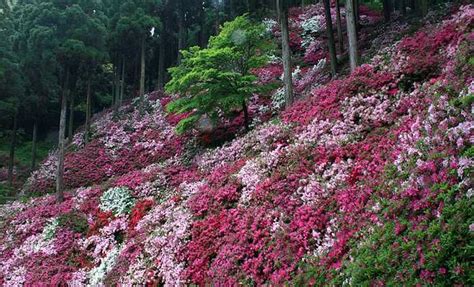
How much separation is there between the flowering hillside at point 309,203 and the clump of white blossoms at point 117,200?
7cm

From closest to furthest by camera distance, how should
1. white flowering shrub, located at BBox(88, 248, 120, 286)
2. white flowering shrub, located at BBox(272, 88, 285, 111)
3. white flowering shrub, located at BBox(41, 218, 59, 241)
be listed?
white flowering shrub, located at BBox(88, 248, 120, 286) → white flowering shrub, located at BBox(41, 218, 59, 241) → white flowering shrub, located at BBox(272, 88, 285, 111)

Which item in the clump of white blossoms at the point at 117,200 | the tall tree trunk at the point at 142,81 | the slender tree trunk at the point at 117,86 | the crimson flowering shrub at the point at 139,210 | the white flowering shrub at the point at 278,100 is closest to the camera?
the crimson flowering shrub at the point at 139,210

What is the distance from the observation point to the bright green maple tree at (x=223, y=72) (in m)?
19.0

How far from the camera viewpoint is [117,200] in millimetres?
18469

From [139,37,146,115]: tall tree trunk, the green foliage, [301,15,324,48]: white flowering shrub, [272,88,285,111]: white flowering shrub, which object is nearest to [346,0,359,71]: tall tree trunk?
[272,88,285,111]: white flowering shrub

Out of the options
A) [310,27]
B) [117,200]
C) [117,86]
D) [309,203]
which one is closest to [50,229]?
[117,200]

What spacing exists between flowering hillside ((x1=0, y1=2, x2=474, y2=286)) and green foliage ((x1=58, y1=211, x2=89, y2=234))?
0.05m

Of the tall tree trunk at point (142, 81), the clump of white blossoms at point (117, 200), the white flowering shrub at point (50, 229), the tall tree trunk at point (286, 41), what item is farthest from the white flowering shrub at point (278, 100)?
the tall tree trunk at point (142, 81)

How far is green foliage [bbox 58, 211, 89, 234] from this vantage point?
1750cm

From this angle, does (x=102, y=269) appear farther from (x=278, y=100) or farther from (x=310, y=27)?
(x=310, y=27)

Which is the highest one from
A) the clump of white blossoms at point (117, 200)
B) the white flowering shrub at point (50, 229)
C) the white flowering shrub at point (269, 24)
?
the white flowering shrub at point (269, 24)

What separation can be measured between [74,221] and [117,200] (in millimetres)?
1922

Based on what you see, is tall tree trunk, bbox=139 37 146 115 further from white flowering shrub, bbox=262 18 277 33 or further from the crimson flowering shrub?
the crimson flowering shrub

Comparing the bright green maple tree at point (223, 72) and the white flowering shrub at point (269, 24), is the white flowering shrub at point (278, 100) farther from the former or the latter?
the white flowering shrub at point (269, 24)
